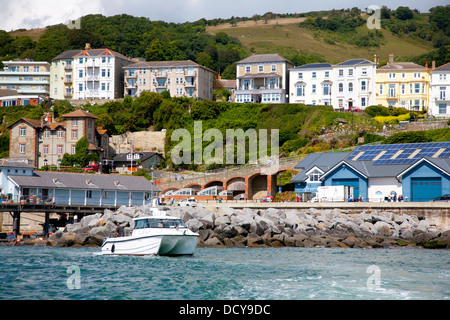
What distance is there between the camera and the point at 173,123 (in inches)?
3541

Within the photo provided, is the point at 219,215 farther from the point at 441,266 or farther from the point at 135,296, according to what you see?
the point at 135,296

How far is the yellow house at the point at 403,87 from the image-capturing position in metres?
90.6

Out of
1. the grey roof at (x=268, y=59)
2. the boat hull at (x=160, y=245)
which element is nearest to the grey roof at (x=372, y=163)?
the boat hull at (x=160, y=245)

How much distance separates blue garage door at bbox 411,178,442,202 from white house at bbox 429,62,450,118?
122 ft

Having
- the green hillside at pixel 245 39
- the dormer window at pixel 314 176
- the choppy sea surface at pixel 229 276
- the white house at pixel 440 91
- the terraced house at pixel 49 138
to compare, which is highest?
the green hillside at pixel 245 39

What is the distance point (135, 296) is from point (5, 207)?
1248 inches

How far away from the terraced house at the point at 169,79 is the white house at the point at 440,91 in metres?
36.3

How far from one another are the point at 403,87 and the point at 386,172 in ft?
133

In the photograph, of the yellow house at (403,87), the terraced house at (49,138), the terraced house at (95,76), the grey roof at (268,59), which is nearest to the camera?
the terraced house at (49,138)

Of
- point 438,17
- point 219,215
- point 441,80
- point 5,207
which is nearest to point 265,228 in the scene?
point 219,215

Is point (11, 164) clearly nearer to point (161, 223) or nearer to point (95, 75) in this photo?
point (161, 223)

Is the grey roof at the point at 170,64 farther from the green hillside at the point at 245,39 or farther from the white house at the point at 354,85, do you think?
the white house at the point at 354,85

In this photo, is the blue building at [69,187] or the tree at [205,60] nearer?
the blue building at [69,187]

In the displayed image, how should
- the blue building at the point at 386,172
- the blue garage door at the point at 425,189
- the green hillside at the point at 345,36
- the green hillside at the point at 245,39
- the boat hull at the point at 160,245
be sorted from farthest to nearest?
the green hillside at the point at 345,36 → the green hillside at the point at 245,39 → the blue building at the point at 386,172 → the blue garage door at the point at 425,189 → the boat hull at the point at 160,245
